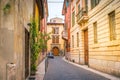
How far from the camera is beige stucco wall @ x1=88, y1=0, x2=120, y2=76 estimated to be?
551 inches

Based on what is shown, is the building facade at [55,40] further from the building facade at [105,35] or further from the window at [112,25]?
the window at [112,25]

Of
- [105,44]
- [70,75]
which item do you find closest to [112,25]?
[105,44]

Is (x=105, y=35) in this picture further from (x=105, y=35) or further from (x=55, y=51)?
(x=55, y=51)

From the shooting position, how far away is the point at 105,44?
53.9 ft

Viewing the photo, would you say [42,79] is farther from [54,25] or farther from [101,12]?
[54,25]

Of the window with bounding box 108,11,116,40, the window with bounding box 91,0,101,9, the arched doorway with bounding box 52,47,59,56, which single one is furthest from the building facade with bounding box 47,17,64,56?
the window with bounding box 108,11,116,40

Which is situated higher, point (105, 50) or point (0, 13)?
point (0, 13)

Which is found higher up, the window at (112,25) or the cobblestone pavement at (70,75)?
the window at (112,25)

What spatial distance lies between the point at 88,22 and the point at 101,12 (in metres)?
5.15

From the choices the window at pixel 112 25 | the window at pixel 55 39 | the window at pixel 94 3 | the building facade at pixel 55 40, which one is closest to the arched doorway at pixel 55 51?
the building facade at pixel 55 40

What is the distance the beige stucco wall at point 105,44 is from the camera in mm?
13984

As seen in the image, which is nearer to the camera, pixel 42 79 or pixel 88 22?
pixel 42 79

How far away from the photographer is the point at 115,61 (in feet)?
46.8

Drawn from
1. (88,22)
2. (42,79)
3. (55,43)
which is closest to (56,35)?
(55,43)
